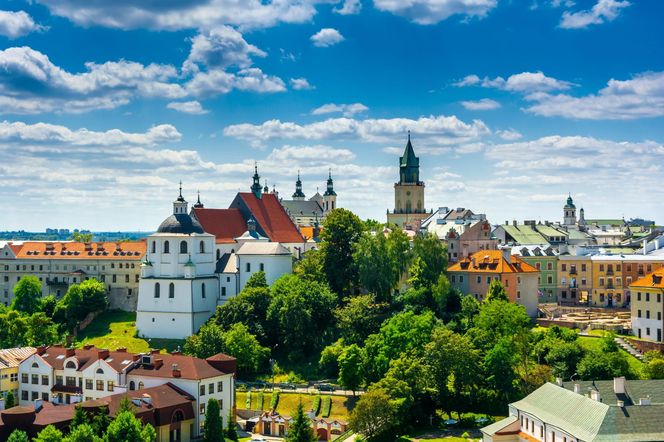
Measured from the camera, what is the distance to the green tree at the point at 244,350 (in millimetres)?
83250

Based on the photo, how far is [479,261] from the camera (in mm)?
90562

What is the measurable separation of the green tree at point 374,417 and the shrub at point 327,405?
23.5 ft

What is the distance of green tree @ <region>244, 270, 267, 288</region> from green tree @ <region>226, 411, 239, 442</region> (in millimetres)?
26113

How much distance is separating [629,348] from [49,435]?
4666cm

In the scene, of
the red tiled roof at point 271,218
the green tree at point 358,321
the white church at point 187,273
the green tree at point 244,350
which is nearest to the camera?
the green tree at point 244,350

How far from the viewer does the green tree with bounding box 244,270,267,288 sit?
95.8m

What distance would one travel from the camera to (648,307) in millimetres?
77625

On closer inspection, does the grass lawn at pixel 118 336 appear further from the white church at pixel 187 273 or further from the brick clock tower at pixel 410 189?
the brick clock tower at pixel 410 189

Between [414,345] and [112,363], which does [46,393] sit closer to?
[112,363]

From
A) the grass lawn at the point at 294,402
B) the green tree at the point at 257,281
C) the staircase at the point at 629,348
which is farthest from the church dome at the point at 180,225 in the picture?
the staircase at the point at 629,348

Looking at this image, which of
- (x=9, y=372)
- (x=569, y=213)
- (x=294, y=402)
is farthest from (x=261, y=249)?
(x=569, y=213)

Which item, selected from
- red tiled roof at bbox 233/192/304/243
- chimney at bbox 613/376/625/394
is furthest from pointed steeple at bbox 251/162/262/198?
chimney at bbox 613/376/625/394

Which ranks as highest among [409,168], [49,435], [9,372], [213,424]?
[409,168]

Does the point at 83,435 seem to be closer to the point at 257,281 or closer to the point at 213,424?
the point at 213,424
